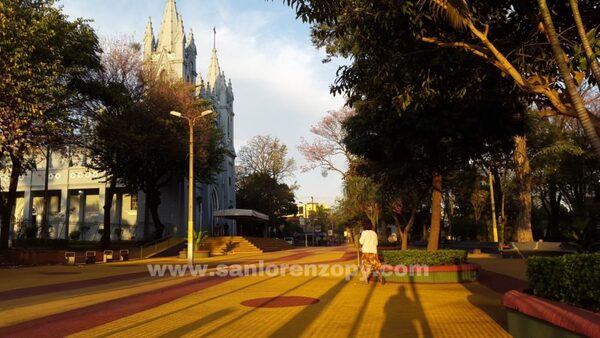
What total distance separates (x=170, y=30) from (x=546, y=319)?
156 ft

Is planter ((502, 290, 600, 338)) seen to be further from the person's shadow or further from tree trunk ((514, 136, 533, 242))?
tree trunk ((514, 136, 533, 242))

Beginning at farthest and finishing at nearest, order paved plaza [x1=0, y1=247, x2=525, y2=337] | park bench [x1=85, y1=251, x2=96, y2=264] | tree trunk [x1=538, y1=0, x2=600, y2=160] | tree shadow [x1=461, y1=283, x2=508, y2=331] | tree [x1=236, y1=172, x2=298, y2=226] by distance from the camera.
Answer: tree [x1=236, y1=172, x2=298, y2=226] < park bench [x1=85, y1=251, x2=96, y2=264] < tree shadow [x1=461, y1=283, x2=508, y2=331] < paved plaza [x1=0, y1=247, x2=525, y2=337] < tree trunk [x1=538, y1=0, x2=600, y2=160]

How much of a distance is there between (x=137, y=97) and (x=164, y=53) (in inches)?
516

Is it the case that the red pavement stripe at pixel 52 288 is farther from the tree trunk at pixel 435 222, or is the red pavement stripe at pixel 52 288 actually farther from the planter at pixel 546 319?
the planter at pixel 546 319

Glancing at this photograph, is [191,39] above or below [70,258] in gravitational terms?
above

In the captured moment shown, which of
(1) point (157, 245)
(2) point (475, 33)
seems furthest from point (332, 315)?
(1) point (157, 245)

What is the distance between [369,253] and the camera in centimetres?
1362

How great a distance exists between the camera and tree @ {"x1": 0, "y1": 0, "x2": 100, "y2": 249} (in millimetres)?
18328

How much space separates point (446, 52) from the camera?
962 cm

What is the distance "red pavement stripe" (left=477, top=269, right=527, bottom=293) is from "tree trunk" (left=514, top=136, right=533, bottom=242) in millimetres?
17419

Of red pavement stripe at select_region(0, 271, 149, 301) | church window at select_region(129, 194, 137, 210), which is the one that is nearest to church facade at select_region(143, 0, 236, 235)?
church window at select_region(129, 194, 137, 210)

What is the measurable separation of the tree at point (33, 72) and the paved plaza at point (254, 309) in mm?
6419

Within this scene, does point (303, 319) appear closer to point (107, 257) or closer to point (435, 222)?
point (435, 222)

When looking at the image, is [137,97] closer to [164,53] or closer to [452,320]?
[164,53]
